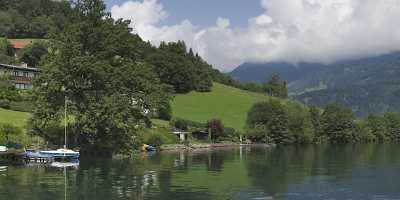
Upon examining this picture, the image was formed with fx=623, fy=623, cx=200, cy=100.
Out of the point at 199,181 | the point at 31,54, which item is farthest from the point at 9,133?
the point at 31,54

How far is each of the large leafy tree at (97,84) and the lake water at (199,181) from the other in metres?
11.3

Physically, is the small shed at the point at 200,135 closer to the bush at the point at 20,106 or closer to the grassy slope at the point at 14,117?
the bush at the point at 20,106

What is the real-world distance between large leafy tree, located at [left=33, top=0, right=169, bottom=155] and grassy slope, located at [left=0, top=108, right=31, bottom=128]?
25.6 ft

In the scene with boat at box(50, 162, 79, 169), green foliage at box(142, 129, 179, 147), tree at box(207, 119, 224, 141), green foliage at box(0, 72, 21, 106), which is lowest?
boat at box(50, 162, 79, 169)

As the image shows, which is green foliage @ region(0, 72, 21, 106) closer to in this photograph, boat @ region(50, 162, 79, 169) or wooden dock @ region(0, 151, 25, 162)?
wooden dock @ region(0, 151, 25, 162)

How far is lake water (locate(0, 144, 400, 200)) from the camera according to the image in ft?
184

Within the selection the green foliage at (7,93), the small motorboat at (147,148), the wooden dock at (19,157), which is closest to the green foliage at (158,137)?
the small motorboat at (147,148)

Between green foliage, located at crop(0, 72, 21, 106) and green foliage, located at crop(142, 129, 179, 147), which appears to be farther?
green foliage, located at crop(142, 129, 179, 147)

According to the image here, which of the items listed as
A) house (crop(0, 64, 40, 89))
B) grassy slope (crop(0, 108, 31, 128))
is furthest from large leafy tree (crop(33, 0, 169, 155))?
house (crop(0, 64, 40, 89))

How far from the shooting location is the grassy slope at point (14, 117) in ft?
365

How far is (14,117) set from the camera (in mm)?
117438

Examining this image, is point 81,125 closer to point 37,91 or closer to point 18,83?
point 37,91

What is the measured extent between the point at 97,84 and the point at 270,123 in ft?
292

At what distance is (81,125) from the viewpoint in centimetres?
10350
